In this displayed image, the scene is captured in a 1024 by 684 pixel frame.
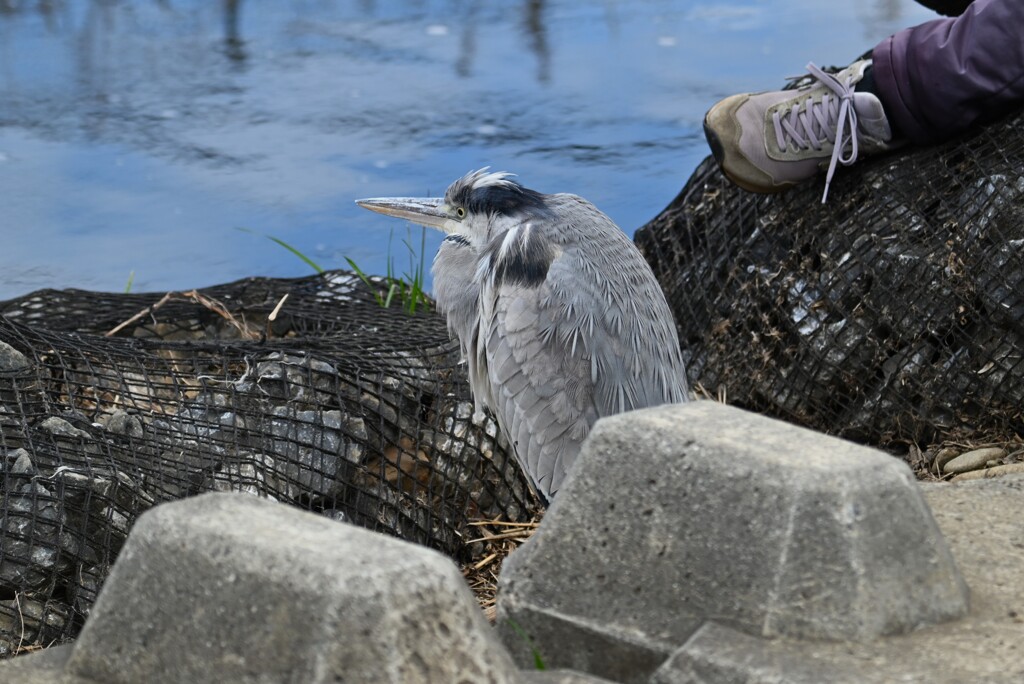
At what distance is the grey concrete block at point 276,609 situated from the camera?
97 centimetres

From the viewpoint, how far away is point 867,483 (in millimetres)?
1140

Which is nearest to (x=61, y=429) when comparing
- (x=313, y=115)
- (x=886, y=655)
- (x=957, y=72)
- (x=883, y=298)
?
(x=886, y=655)

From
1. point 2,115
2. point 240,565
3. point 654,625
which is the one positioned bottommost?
point 2,115

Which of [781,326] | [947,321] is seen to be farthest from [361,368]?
[947,321]

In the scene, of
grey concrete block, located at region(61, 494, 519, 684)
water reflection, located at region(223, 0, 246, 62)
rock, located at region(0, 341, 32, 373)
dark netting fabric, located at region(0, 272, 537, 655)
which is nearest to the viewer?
grey concrete block, located at region(61, 494, 519, 684)

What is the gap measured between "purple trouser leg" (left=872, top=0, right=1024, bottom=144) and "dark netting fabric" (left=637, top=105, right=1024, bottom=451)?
0.06 meters

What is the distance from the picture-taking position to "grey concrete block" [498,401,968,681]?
113 cm

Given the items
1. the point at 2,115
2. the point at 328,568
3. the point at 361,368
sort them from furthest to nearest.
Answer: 1. the point at 2,115
2. the point at 361,368
3. the point at 328,568

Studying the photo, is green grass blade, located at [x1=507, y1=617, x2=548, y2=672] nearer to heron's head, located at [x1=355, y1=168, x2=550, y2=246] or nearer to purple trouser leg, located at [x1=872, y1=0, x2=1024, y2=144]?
heron's head, located at [x1=355, y1=168, x2=550, y2=246]

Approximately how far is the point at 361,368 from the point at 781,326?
3.24ft

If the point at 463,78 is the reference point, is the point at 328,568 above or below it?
above

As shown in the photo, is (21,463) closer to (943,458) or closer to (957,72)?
(943,458)

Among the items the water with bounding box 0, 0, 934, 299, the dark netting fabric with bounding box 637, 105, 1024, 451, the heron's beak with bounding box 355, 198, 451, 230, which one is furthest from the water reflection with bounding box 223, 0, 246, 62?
the dark netting fabric with bounding box 637, 105, 1024, 451

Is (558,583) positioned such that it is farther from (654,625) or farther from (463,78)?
(463,78)
